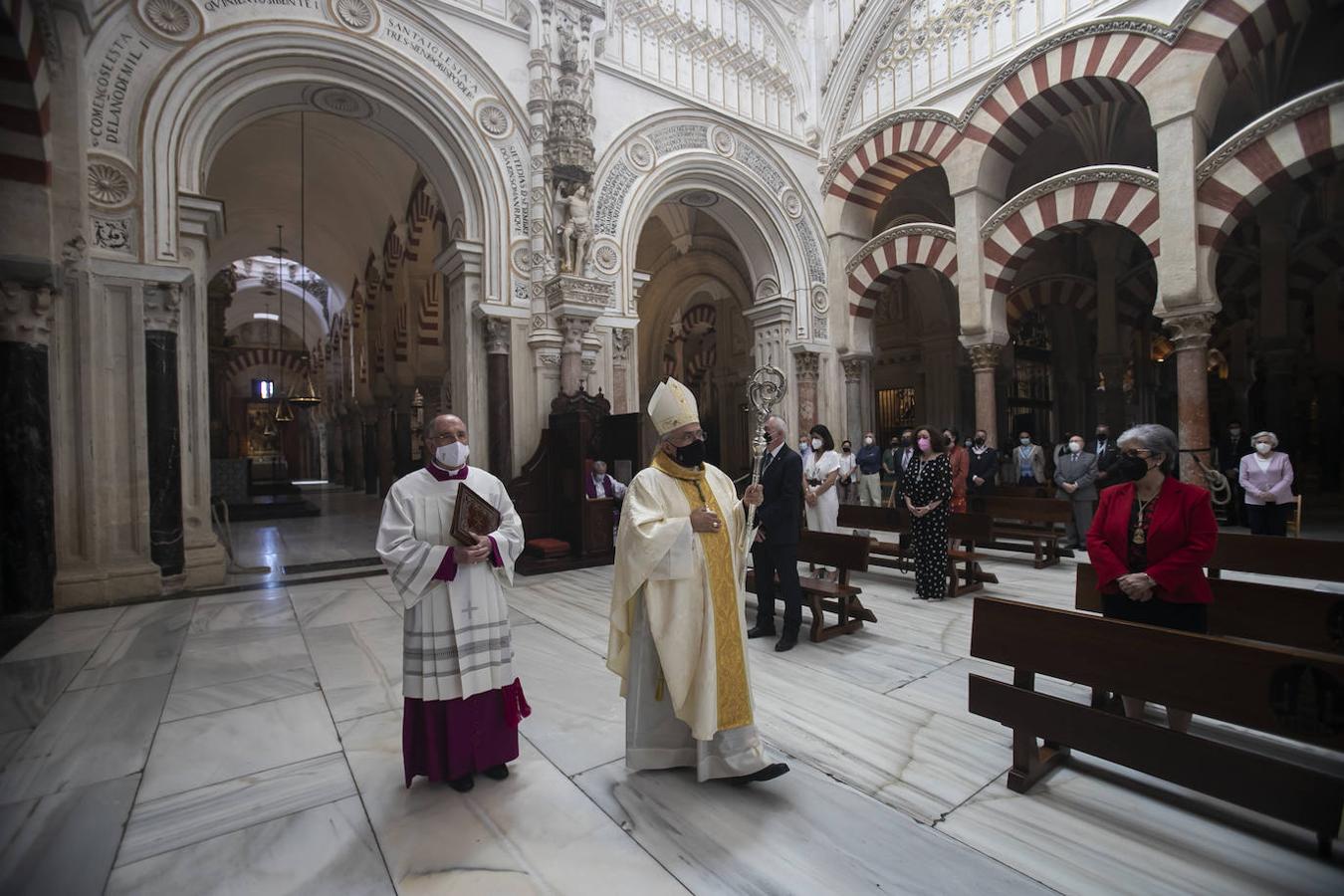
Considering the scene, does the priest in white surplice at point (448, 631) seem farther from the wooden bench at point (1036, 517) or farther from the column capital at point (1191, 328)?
the column capital at point (1191, 328)

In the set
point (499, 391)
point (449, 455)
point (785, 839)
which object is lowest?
point (785, 839)

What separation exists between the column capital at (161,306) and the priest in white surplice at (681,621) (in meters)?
5.66

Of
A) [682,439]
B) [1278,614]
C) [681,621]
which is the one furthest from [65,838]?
[1278,614]

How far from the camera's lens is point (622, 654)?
2607 mm

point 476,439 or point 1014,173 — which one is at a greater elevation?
point 1014,173

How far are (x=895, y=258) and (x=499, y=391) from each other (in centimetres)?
719

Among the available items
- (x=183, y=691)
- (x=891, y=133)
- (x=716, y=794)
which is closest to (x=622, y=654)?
(x=716, y=794)

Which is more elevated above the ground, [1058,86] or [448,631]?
[1058,86]

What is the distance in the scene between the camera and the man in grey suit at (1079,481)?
299 inches

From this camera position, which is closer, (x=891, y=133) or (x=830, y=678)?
(x=830, y=678)

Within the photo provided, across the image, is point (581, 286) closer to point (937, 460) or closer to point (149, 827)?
point (937, 460)

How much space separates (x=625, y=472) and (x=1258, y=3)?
912cm

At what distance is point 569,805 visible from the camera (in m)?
2.37

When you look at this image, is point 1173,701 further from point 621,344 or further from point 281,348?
point 281,348
